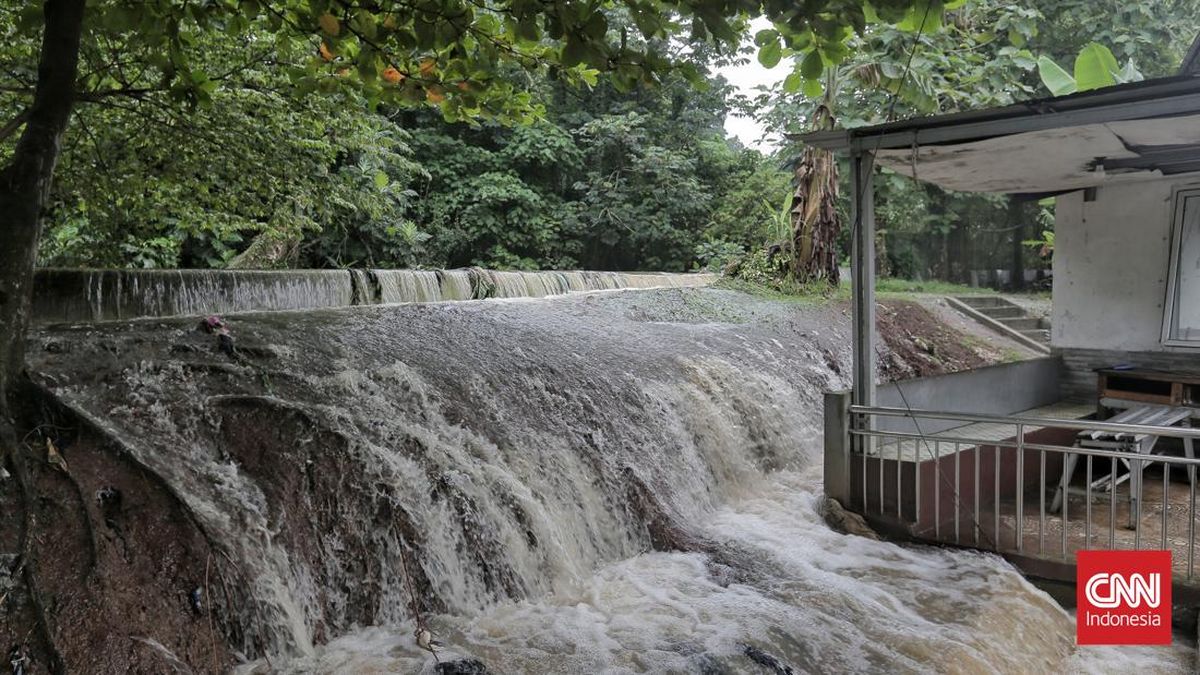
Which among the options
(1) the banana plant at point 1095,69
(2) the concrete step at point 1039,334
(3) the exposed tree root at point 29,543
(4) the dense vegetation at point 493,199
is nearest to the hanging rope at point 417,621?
(3) the exposed tree root at point 29,543

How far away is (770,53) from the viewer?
10.2ft

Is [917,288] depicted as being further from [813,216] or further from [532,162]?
[532,162]

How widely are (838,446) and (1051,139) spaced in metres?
2.61

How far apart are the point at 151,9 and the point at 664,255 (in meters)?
18.5

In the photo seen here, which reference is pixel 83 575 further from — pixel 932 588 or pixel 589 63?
pixel 932 588

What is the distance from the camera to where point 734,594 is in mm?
4816

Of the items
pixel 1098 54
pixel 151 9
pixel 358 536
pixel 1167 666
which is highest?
pixel 1098 54

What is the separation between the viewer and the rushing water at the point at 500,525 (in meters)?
3.99

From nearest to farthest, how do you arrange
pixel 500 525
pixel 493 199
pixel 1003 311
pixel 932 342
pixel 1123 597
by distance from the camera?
pixel 1123 597 < pixel 500 525 < pixel 932 342 < pixel 1003 311 < pixel 493 199

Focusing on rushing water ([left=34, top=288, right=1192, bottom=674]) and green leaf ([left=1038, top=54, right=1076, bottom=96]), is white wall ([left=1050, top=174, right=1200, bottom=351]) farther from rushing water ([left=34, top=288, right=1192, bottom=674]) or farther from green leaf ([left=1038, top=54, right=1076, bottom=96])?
rushing water ([left=34, top=288, right=1192, bottom=674])

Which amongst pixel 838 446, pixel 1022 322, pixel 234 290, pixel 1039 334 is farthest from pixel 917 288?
pixel 234 290

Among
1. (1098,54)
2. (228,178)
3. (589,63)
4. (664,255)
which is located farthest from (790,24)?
(664,255)

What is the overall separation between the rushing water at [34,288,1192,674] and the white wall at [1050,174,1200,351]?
3765 millimetres

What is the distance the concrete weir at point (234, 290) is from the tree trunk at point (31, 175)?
2.47 m
